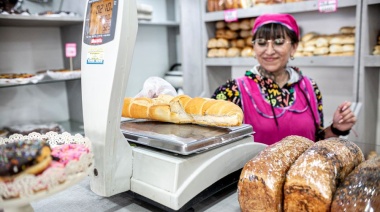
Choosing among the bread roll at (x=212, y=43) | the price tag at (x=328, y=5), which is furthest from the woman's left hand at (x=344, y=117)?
the bread roll at (x=212, y=43)

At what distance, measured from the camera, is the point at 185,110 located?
114cm

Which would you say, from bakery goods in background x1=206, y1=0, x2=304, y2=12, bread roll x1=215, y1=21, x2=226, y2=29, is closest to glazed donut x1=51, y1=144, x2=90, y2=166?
bakery goods in background x1=206, y1=0, x2=304, y2=12

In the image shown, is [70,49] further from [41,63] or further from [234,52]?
[234,52]

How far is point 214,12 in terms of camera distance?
9.59 feet

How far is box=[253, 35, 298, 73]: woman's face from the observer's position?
1.81m

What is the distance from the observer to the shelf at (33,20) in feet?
7.64

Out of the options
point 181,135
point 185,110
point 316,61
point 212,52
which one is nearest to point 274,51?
point 316,61

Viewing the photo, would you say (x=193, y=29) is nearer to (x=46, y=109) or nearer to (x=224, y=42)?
(x=224, y=42)

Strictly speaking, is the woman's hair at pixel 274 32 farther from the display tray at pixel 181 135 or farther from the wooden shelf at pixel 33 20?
the wooden shelf at pixel 33 20

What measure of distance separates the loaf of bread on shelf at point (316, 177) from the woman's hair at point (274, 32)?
3.53ft

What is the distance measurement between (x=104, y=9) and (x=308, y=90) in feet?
4.76

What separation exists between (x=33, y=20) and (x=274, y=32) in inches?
69.8

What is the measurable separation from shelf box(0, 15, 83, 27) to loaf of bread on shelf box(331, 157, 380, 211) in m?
2.36

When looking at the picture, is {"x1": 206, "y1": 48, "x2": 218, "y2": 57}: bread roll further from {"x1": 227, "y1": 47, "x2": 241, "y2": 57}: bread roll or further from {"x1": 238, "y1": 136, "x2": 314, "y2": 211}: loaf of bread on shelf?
{"x1": 238, "y1": 136, "x2": 314, "y2": 211}: loaf of bread on shelf
